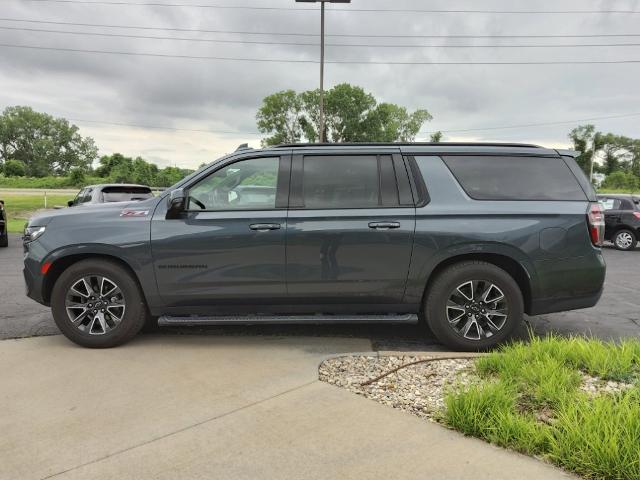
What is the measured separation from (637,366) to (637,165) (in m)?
A: 117

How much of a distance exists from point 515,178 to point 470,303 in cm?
125

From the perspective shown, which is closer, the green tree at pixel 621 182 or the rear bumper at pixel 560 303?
the rear bumper at pixel 560 303

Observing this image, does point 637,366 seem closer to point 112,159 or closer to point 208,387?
point 208,387

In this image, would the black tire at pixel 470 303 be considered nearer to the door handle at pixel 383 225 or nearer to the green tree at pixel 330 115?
the door handle at pixel 383 225

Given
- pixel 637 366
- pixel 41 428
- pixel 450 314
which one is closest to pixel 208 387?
pixel 41 428

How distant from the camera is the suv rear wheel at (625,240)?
13430mm

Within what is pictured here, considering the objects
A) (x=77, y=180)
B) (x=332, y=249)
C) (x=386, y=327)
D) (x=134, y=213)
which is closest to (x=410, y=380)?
(x=332, y=249)

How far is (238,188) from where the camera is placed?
173 inches

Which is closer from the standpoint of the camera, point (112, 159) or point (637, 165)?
point (112, 159)

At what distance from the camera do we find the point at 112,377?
371 centimetres

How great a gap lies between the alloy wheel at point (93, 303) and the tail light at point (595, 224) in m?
4.27

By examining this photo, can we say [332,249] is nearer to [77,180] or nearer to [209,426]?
[209,426]

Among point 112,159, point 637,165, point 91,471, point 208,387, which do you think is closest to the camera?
point 91,471

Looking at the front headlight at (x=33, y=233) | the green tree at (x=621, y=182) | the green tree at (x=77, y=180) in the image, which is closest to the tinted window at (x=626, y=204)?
the front headlight at (x=33, y=233)
